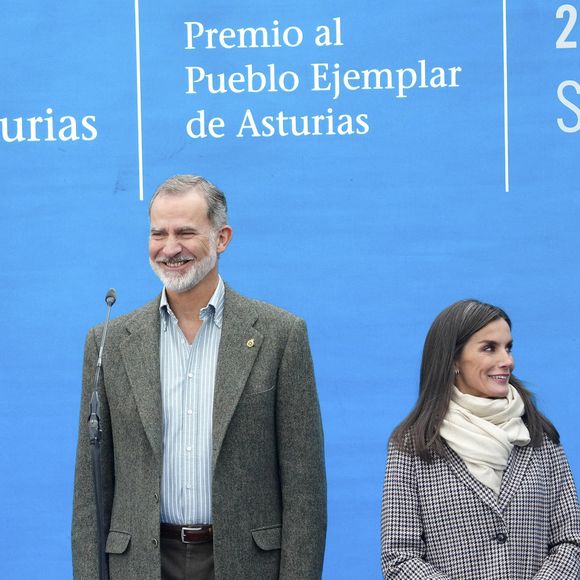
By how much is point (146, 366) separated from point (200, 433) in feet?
0.74

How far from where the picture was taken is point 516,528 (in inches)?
117

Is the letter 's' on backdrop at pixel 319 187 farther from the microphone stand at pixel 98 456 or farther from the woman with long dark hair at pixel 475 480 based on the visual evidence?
the microphone stand at pixel 98 456

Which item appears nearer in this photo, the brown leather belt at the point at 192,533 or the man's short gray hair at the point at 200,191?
the brown leather belt at the point at 192,533

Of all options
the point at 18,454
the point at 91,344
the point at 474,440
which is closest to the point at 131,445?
the point at 91,344

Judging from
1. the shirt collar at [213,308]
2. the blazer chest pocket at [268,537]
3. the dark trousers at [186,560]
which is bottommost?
the dark trousers at [186,560]

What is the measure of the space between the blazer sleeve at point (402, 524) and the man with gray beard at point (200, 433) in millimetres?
191

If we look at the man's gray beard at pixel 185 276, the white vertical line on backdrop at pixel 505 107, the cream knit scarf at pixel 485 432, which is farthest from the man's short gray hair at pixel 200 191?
the white vertical line on backdrop at pixel 505 107

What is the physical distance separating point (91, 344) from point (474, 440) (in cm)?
102

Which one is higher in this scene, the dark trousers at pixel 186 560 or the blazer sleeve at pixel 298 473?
the blazer sleeve at pixel 298 473

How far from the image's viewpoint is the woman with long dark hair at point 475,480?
117 inches

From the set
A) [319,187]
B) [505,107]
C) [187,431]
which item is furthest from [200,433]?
[505,107]

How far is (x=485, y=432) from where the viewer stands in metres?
3.01

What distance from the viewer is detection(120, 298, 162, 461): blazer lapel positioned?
302 cm

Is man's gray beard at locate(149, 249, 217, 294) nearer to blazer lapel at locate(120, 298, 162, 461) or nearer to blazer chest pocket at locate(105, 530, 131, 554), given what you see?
blazer lapel at locate(120, 298, 162, 461)
